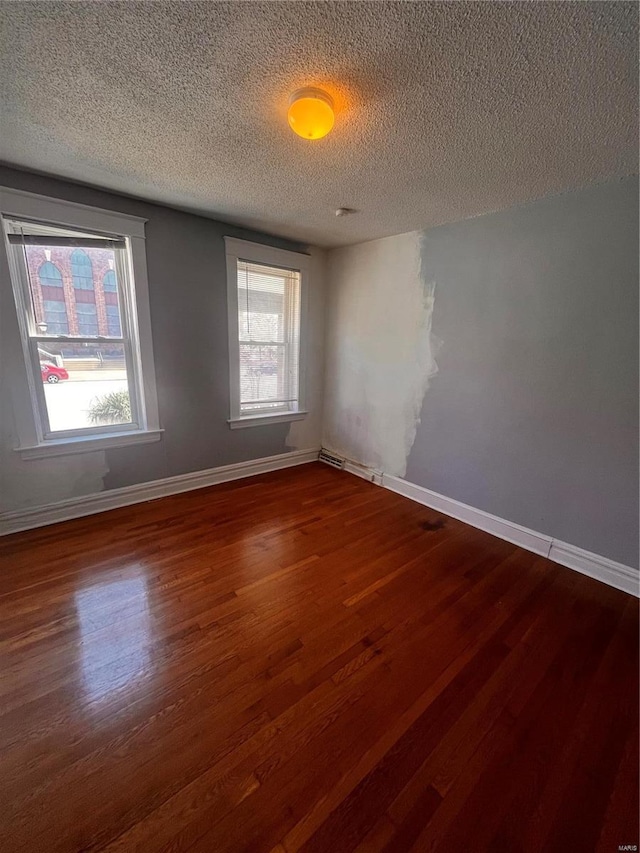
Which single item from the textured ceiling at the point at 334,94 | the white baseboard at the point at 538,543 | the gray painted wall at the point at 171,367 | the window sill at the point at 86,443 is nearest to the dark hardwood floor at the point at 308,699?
the white baseboard at the point at 538,543

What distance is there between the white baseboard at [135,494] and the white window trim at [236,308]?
45 centimetres

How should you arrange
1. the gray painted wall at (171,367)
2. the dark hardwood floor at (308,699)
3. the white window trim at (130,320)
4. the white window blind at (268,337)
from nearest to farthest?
the dark hardwood floor at (308,699) < the white window trim at (130,320) < the gray painted wall at (171,367) < the white window blind at (268,337)

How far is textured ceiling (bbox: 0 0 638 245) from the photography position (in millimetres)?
1008

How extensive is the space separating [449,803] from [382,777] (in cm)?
21

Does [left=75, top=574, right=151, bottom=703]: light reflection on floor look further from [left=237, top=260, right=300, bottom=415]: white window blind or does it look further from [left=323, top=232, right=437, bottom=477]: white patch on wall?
[left=323, top=232, right=437, bottom=477]: white patch on wall

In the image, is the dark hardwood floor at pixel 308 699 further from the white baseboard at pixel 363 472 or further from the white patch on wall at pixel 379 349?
the white patch on wall at pixel 379 349

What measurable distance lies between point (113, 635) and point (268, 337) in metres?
2.73

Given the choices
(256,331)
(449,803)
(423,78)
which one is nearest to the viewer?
(449,803)

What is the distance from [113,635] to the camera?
1604 mm

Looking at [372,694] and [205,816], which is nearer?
[205,816]

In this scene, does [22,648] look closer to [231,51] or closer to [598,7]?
[231,51]

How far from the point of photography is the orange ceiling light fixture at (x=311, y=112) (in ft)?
4.22

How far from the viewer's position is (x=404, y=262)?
9.80 ft

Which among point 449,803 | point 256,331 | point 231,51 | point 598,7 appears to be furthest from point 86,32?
point 449,803
